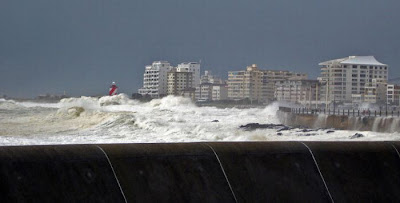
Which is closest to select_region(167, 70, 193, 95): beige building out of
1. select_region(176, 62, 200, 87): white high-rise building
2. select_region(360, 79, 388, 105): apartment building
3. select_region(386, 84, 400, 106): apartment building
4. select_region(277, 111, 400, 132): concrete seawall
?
select_region(176, 62, 200, 87): white high-rise building

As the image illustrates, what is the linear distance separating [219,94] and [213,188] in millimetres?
150480

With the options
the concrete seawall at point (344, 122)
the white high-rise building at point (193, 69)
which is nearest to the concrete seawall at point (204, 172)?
the concrete seawall at point (344, 122)

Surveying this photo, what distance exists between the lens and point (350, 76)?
13175 centimetres

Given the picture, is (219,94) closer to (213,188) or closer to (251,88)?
(251,88)

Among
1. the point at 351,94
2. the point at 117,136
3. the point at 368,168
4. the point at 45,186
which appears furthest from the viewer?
the point at 351,94

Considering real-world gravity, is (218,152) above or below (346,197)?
above

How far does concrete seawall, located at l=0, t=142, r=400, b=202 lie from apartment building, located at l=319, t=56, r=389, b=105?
11778cm

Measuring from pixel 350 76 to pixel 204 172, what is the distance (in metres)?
127

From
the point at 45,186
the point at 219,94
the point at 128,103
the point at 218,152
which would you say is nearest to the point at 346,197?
the point at 218,152

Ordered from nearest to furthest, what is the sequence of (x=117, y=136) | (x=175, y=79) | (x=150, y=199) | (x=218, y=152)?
(x=150, y=199) → (x=218, y=152) → (x=117, y=136) → (x=175, y=79)

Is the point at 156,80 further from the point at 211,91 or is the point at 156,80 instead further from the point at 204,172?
the point at 204,172

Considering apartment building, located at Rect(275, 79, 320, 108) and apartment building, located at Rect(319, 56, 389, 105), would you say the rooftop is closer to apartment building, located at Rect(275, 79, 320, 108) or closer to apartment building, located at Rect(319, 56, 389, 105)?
apartment building, located at Rect(319, 56, 389, 105)

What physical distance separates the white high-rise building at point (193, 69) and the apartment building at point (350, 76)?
109 feet

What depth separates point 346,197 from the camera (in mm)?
8500
